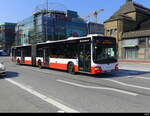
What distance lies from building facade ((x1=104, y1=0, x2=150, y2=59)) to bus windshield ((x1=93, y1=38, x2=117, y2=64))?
2612cm

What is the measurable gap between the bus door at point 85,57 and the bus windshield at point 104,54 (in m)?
0.53

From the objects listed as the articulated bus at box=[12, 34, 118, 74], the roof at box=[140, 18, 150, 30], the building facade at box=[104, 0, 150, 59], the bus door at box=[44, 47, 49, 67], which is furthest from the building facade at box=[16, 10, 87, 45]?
the articulated bus at box=[12, 34, 118, 74]

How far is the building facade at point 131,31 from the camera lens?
37356mm

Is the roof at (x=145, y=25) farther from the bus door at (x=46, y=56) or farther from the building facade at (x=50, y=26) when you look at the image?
the bus door at (x=46, y=56)

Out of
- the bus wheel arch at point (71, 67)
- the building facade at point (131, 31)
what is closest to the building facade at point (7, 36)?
the building facade at point (131, 31)

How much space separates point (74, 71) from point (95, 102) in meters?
7.75

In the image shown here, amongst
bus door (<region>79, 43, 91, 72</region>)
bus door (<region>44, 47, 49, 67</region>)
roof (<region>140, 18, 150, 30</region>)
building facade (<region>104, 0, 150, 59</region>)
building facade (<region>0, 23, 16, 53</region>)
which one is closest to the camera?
bus door (<region>79, 43, 91, 72</region>)

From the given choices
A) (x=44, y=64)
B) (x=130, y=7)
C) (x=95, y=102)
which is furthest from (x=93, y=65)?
(x=130, y=7)

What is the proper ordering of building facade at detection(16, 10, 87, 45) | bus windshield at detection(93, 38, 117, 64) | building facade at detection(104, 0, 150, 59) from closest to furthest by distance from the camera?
bus windshield at detection(93, 38, 117, 64)
building facade at detection(104, 0, 150, 59)
building facade at detection(16, 10, 87, 45)

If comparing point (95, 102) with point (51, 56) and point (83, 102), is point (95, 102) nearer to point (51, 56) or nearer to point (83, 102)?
point (83, 102)

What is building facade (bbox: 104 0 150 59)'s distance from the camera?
3736 centimetres

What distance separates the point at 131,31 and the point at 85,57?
3276 cm

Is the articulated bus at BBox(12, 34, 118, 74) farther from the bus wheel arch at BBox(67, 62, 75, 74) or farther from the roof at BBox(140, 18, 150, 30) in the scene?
the roof at BBox(140, 18, 150, 30)

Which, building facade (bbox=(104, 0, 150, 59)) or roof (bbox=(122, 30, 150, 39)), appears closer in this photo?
roof (bbox=(122, 30, 150, 39))
